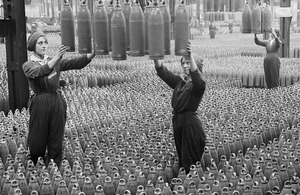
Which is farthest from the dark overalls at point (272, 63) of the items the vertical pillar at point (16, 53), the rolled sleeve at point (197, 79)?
the rolled sleeve at point (197, 79)

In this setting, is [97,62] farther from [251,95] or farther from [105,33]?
[105,33]

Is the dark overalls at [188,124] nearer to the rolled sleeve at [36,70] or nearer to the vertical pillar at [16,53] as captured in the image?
the rolled sleeve at [36,70]

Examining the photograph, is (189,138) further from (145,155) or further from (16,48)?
(16,48)

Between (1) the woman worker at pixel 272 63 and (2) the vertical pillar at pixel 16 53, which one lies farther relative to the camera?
(1) the woman worker at pixel 272 63

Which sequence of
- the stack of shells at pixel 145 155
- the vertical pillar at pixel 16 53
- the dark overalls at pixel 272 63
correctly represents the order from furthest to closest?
the dark overalls at pixel 272 63 → the vertical pillar at pixel 16 53 → the stack of shells at pixel 145 155

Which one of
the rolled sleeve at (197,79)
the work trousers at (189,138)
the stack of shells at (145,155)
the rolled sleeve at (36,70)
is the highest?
the rolled sleeve at (36,70)

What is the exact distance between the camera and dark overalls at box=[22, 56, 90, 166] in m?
4.99

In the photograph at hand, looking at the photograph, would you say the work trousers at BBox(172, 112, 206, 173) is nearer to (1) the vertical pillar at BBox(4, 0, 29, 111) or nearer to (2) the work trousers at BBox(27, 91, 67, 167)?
(2) the work trousers at BBox(27, 91, 67, 167)

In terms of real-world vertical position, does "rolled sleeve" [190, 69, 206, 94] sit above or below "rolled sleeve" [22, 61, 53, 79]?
below

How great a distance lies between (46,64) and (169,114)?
2945 mm

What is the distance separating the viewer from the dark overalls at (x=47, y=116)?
4.99 metres

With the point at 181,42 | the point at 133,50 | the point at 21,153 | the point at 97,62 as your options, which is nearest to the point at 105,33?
the point at 133,50

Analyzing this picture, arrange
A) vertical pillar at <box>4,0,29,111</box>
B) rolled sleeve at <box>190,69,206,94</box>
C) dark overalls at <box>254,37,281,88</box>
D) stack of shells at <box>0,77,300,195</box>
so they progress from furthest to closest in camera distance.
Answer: dark overalls at <box>254,37,281,88</box>, vertical pillar at <box>4,0,29,111</box>, rolled sleeve at <box>190,69,206,94</box>, stack of shells at <box>0,77,300,195</box>

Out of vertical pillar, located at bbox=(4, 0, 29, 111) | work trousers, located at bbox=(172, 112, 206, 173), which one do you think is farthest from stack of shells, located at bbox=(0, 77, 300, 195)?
vertical pillar, located at bbox=(4, 0, 29, 111)
